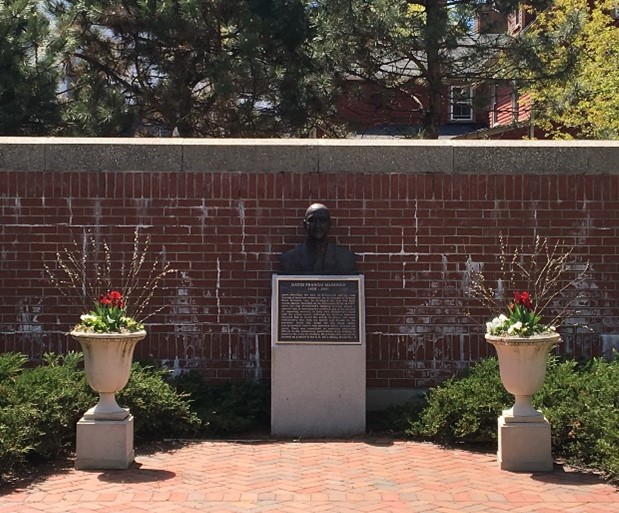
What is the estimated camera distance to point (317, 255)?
8766 millimetres

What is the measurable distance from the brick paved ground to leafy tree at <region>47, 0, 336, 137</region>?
808 centimetres

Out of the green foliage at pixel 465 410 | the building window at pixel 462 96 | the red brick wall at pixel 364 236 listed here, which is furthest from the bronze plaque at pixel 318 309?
the building window at pixel 462 96

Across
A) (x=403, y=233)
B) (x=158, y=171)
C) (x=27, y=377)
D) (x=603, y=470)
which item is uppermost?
(x=158, y=171)

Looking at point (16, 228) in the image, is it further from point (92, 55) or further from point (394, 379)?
point (92, 55)

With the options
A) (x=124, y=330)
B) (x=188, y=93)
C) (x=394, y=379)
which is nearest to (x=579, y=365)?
(x=394, y=379)

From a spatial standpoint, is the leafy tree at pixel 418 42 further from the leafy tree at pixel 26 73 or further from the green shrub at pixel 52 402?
the green shrub at pixel 52 402

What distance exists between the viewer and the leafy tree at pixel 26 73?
13914 millimetres

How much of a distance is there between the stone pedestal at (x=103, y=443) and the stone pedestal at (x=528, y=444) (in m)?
2.93

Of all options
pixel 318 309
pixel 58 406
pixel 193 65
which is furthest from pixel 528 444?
pixel 193 65

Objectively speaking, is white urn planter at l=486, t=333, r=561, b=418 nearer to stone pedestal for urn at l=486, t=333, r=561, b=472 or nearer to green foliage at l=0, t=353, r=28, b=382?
stone pedestal for urn at l=486, t=333, r=561, b=472

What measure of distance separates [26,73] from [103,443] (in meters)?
8.63

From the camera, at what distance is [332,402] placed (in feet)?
27.4

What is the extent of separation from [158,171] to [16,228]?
5.05 feet

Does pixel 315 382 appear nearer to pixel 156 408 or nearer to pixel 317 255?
pixel 317 255
